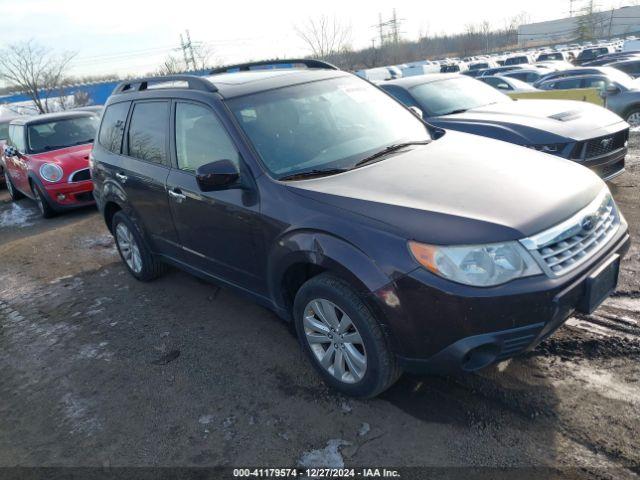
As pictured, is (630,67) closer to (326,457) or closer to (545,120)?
(545,120)

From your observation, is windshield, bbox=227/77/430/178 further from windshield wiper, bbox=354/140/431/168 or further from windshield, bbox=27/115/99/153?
windshield, bbox=27/115/99/153

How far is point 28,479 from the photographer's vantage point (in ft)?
8.98

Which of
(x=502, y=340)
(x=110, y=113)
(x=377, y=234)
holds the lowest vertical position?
(x=502, y=340)

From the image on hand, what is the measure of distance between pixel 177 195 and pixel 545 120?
4426 millimetres

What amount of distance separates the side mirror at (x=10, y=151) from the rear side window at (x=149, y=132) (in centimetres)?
637

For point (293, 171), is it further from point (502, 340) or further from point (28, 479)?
point (28, 479)

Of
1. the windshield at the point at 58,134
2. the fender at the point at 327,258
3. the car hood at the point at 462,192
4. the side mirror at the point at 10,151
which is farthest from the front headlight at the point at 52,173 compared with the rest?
the car hood at the point at 462,192

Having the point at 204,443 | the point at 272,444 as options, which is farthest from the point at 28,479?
the point at 272,444

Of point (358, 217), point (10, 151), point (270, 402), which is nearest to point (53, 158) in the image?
point (10, 151)

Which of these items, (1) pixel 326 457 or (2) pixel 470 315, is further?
(1) pixel 326 457

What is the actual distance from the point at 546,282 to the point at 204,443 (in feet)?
6.62

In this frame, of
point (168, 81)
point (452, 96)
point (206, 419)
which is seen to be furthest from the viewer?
point (452, 96)

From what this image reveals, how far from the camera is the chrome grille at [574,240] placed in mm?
2396

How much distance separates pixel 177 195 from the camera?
3.83 m
